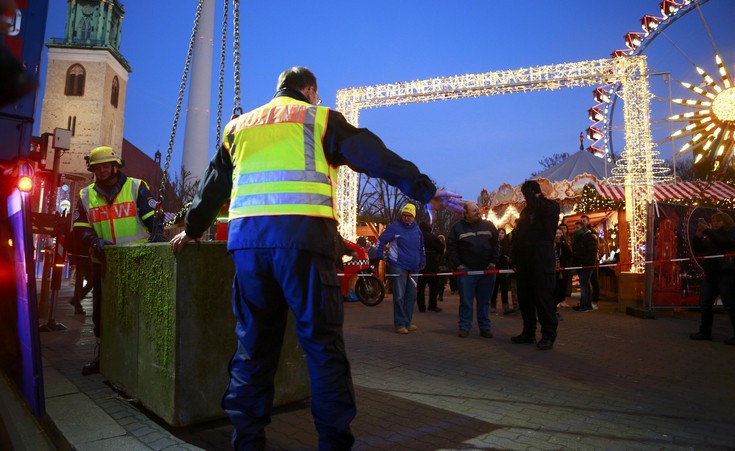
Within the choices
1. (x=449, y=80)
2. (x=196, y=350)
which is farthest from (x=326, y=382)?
(x=449, y=80)

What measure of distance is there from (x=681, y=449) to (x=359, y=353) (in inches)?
136

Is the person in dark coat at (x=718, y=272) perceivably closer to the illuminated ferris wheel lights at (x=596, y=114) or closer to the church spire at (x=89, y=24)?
the illuminated ferris wheel lights at (x=596, y=114)

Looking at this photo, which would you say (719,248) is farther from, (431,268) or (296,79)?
(296,79)

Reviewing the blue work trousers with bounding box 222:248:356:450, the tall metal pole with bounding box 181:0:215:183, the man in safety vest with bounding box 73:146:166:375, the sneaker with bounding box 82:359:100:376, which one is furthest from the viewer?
the tall metal pole with bounding box 181:0:215:183

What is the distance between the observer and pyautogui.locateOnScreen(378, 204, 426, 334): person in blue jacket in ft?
25.0

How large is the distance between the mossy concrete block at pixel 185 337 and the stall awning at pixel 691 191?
17125mm

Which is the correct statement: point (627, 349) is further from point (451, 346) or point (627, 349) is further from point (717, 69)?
point (717, 69)

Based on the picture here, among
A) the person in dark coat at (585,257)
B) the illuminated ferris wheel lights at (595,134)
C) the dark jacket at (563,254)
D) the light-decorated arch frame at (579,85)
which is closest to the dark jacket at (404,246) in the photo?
the dark jacket at (563,254)

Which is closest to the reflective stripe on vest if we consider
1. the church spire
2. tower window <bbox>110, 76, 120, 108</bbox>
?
the church spire

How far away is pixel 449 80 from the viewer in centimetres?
1861

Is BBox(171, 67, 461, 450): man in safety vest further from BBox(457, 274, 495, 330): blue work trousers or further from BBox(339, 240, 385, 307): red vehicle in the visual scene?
BBox(339, 240, 385, 307): red vehicle

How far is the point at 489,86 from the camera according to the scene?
17.8 meters

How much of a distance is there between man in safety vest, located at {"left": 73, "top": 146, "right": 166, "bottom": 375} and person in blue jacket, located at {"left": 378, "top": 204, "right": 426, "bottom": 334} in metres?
4.02

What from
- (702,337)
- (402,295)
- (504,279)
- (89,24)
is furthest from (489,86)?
(89,24)
